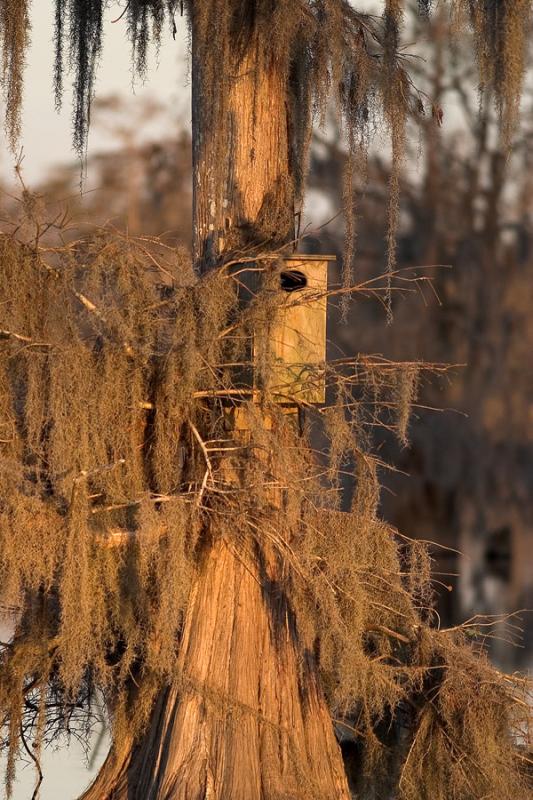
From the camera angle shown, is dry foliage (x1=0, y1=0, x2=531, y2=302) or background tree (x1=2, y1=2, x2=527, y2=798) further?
dry foliage (x1=0, y1=0, x2=531, y2=302)

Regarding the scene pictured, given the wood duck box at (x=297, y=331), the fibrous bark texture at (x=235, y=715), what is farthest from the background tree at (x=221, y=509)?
the wood duck box at (x=297, y=331)

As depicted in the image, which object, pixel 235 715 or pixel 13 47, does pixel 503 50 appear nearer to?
pixel 13 47

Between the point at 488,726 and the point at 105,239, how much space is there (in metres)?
2.95

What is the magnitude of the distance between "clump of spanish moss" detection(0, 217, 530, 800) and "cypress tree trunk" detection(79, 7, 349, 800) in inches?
4.7

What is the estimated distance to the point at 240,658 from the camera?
667 cm

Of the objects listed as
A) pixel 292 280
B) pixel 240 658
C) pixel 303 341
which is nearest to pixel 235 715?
pixel 240 658

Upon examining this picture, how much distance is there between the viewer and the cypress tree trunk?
21.3 ft

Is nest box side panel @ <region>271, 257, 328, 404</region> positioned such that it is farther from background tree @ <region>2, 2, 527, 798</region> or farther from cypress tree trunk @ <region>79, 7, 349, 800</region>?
cypress tree trunk @ <region>79, 7, 349, 800</region>

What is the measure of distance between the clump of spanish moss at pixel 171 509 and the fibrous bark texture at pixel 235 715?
0.11 m

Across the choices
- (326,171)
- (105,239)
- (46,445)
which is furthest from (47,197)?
(326,171)

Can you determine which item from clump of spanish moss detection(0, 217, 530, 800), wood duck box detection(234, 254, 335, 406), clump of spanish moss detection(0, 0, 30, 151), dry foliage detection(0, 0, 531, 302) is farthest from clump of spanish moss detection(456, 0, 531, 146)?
clump of spanish moss detection(0, 0, 30, 151)

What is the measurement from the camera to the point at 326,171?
1176 cm

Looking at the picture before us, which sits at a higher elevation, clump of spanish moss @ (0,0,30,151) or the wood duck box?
clump of spanish moss @ (0,0,30,151)

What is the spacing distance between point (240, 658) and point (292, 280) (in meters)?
1.77
